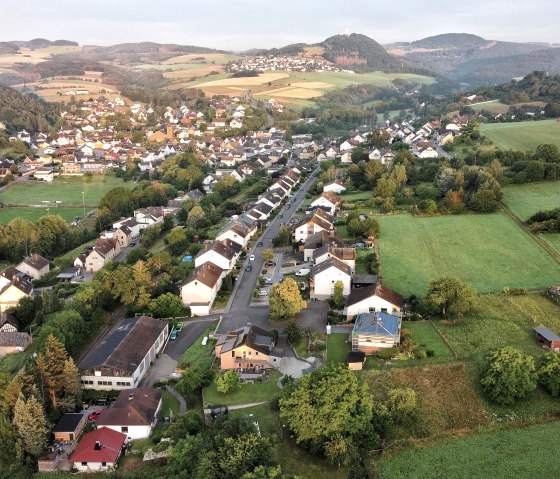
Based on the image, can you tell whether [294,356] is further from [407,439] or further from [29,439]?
[29,439]

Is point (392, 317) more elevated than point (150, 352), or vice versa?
point (392, 317)

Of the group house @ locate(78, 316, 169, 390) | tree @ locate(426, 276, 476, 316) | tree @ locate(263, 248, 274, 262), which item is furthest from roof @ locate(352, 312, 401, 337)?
tree @ locate(263, 248, 274, 262)

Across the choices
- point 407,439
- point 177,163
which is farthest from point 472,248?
point 177,163

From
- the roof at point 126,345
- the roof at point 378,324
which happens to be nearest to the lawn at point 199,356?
the roof at point 126,345

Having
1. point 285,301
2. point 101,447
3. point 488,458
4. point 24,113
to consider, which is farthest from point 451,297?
point 24,113

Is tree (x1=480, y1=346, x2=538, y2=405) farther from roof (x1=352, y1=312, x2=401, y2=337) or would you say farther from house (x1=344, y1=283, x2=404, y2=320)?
house (x1=344, y1=283, x2=404, y2=320)

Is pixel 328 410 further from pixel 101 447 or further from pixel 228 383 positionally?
pixel 101 447

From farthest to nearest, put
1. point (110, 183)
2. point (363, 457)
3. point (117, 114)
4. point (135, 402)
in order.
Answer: point (117, 114) < point (110, 183) < point (135, 402) < point (363, 457)
